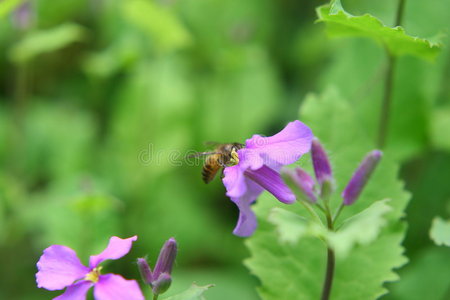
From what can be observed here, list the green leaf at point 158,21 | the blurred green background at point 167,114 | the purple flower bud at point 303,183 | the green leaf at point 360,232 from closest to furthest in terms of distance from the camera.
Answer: the green leaf at point 360,232, the purple flower bud at point 303,183, the blurred green background at point 167,114, the green leaf at point 158,21

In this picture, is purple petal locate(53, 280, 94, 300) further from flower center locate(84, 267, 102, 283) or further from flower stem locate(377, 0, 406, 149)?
flower stem locate(377, 0, 406, 149)

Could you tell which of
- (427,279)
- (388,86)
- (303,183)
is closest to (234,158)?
(303,183)

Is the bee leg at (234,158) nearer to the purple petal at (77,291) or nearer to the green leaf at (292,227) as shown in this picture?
the green leaf at (292,227)

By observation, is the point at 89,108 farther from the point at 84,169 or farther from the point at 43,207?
the point at 43,207

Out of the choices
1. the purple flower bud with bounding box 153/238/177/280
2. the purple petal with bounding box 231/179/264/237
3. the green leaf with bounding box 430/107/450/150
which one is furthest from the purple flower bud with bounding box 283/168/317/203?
the green leaf with bounding box 430/107/450/150

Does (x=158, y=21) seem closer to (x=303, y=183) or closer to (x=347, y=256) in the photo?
(x=347, y=256)

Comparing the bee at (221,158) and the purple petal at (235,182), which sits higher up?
the purple petal at (235,182)

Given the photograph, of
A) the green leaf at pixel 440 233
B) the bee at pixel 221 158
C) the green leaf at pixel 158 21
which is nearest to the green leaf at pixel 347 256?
the green leaf at pixel 440 233
